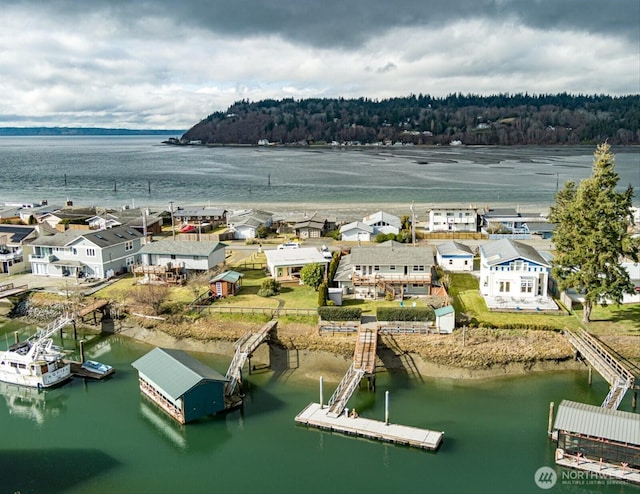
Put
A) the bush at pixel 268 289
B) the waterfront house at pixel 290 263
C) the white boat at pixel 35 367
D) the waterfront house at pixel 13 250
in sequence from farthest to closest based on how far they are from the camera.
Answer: the waterfront house at pixel 13 250, the waterfront house at pixel 290 263, the bush at pixel 268 289, the white boat at pixel 35 367

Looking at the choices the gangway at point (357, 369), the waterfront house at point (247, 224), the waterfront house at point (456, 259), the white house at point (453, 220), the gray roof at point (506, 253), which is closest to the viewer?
the gangway at point (357, 369)

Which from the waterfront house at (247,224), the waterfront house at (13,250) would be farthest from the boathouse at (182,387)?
the waterfront house at (247,224)

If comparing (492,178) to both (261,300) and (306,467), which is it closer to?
(261,300)

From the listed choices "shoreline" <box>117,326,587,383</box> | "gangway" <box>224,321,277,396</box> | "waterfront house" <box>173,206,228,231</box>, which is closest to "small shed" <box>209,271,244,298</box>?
"shoreline" <box>117,326,587,383</box>

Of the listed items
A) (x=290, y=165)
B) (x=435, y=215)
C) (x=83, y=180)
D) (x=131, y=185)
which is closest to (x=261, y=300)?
(x=435, y=215)

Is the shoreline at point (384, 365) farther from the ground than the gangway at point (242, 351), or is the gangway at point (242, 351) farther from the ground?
the gangway at point (242, 351)

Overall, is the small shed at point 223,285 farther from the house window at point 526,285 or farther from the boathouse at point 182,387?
the house window at point 526,285

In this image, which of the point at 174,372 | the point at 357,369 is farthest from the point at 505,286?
the point at 174,372
